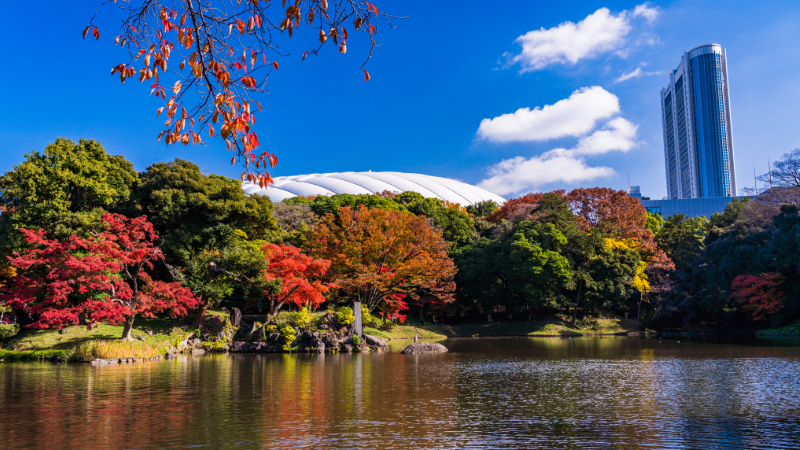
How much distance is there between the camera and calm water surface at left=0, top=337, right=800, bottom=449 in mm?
7148

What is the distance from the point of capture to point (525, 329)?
34.3 m

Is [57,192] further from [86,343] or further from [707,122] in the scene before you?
[707,122]

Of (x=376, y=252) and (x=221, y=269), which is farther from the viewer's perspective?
(x=376, y=252)

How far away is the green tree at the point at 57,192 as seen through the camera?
20875mm

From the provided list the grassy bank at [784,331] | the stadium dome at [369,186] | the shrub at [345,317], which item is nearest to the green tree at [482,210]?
the stadium dome at [369,186]

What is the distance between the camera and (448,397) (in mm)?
10648

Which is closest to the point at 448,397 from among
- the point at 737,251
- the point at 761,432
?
the point at 761,432

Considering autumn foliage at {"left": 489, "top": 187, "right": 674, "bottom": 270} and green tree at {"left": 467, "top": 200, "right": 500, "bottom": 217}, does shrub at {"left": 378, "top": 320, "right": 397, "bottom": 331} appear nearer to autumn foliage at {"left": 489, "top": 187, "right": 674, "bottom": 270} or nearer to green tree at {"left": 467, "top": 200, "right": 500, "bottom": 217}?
autumn foliage at {"left": 489, "top": 187, "right": 674, "bottom": 270}

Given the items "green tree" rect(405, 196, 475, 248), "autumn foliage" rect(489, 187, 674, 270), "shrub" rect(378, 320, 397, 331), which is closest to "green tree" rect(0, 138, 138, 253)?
"shrub" rect(378, 320, 397, 331)

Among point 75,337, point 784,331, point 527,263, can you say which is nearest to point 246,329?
point 75,337

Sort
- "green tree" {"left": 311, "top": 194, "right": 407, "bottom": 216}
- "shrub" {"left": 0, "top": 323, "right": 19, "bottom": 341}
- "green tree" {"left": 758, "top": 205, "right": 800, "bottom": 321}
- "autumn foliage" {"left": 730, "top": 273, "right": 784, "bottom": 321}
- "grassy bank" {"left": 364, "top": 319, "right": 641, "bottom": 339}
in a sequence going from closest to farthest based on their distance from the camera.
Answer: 1. "shrub" {"left": 0, "top": 323, "right": 19, "bottom": 341}
2. "green tree" {"left": 758, "top": 205, "right": 800, "bottom": 321}
3. "autumn foliage" {"left": 730, "top": 273, "right": 784, "bottom": 321}
4. "grassy bank" {"left": 364, "top": 319, "right": 641, "bottom": 339}
5. "green tree" {"left": 311, "top": 194, "right": 407, "bottom": 216}

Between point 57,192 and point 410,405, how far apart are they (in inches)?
754

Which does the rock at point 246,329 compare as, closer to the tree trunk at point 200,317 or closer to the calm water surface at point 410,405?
the tree trunk at point 200,317

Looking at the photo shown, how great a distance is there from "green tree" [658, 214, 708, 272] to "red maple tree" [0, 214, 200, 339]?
111 ft
